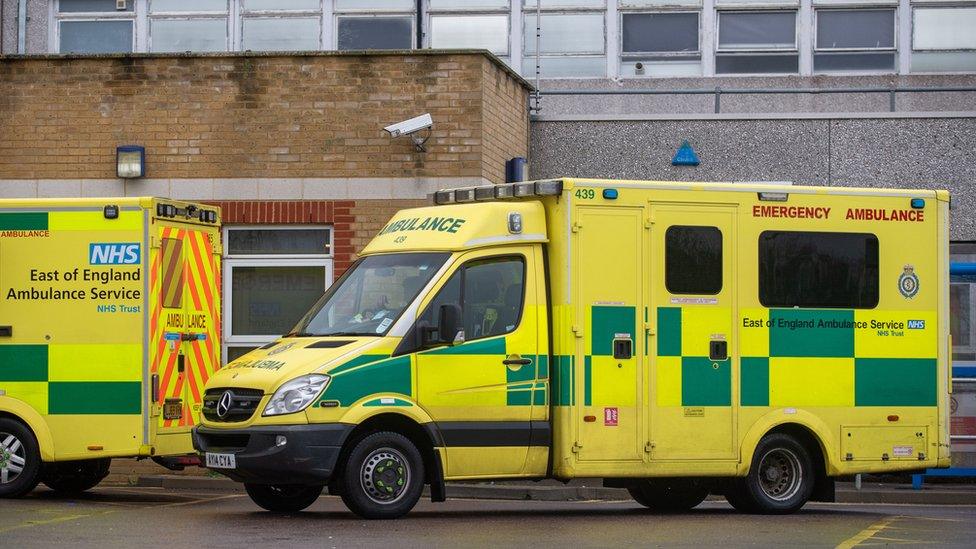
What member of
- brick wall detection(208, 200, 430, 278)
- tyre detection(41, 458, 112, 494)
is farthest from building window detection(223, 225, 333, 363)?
tyre detection(41, 458, 112, 494)

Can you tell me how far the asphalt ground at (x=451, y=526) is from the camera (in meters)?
11.4

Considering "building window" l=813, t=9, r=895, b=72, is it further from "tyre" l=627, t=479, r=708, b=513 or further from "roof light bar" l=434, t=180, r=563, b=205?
"roof light bar" l=434, t=180, r=563, b=205

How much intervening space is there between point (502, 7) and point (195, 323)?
1042 centimetres

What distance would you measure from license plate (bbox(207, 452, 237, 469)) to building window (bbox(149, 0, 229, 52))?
507 inches

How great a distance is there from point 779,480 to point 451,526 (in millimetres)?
3135

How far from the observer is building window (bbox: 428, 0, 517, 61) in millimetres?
24578

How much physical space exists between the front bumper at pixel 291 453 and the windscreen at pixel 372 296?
0.97 metres

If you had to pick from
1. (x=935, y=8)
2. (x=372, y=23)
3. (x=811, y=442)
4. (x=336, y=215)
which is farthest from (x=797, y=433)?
(x=372, y=23)

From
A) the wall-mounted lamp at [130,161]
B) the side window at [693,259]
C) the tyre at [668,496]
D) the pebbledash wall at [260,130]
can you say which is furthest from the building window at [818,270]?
the wall-mounted lamp at [130,161]

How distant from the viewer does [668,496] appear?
49.3 feet

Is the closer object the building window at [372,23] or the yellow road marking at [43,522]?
the yellow road marking at [43,522]

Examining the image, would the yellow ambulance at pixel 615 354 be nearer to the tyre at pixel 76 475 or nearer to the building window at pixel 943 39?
the tyre at pixel 76 475

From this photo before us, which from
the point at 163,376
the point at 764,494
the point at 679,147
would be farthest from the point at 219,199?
the point at 764,494

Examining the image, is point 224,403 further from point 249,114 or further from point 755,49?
point 755,49
